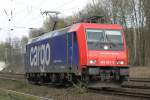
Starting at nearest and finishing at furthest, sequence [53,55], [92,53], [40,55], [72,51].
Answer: [92,53] → [72,51] → [53,55] → [40,55]

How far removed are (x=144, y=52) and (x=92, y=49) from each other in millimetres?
31209

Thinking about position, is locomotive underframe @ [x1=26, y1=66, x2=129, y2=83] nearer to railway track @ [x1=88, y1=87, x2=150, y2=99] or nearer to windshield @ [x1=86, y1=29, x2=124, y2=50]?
railway track @ [x1=88, y1=87, x2=150, y2=99]

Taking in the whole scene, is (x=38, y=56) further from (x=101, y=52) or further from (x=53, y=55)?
(x=101, y=52)

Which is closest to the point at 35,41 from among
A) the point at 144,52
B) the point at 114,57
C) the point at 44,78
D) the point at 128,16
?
the point at 44,78

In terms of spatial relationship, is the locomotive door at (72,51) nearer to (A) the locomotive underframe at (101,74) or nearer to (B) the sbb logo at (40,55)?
(A) the locomotive underframe at (101,74)

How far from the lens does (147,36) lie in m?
52.8

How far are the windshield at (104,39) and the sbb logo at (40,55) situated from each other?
5.52 m

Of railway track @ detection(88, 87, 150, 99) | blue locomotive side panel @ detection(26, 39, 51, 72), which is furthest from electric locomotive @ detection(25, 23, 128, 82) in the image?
blue locomotive side panel @ detection(26, 39, 51, 72)

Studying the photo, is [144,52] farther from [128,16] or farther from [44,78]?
[44,78]

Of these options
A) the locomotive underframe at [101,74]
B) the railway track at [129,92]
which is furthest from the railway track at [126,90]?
the locomotive underframe at [101,74]

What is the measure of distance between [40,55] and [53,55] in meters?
3.09

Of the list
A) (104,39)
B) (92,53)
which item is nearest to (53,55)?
(104,39)

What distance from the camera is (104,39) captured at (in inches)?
878

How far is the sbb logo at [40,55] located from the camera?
27.5 metres
